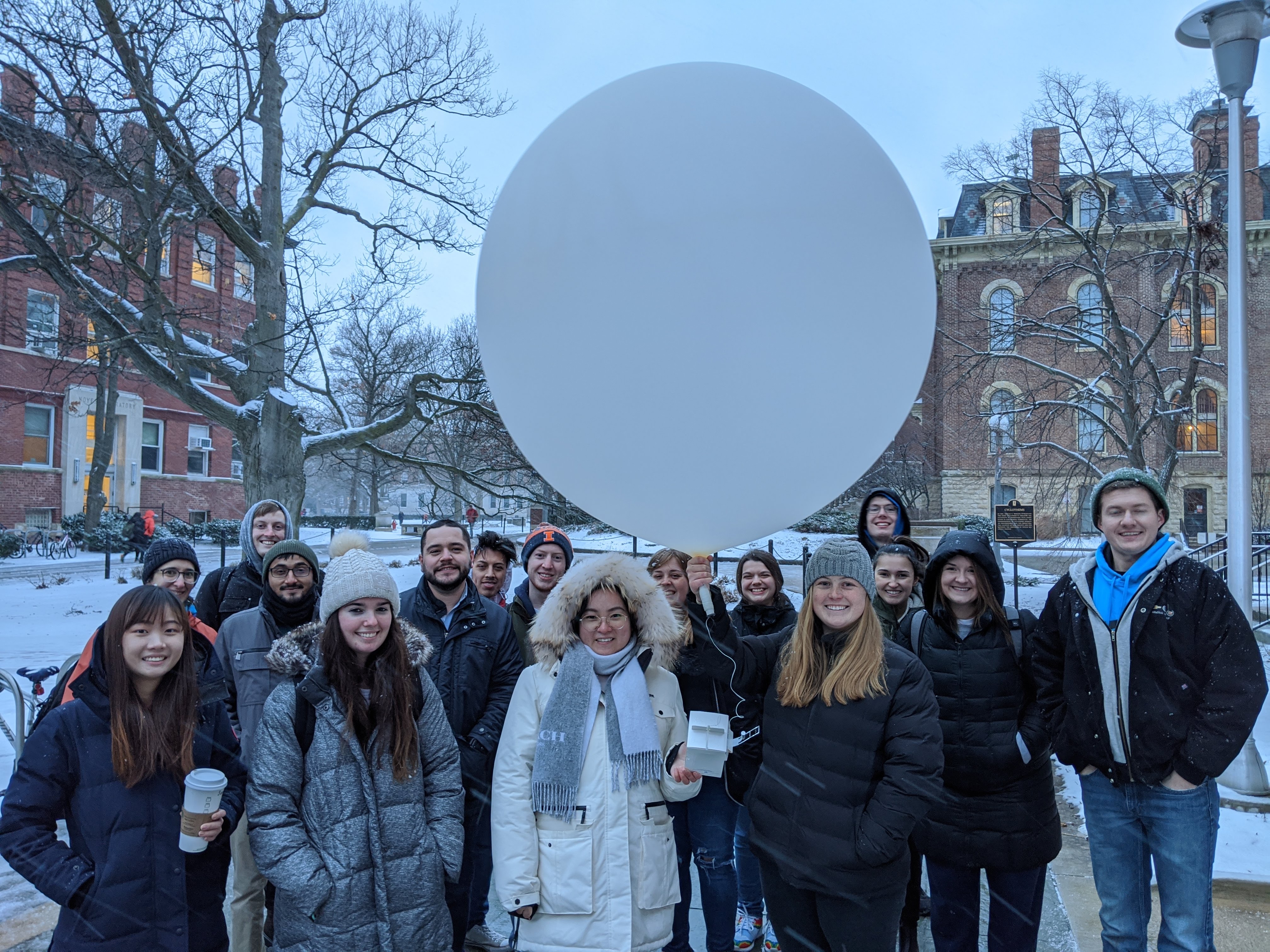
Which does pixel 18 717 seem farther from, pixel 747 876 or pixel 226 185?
pixel 226 185

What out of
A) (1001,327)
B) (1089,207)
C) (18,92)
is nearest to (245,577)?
(18,92)

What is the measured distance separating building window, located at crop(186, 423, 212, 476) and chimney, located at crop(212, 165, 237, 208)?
19.3 metres

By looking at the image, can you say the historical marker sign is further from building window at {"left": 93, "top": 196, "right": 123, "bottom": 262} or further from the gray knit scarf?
building window at {"left": 93, "top": 196, "right": 123, "bottom": 262}

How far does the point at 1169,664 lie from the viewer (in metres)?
2.24

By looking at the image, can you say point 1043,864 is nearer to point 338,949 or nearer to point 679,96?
point 338,949

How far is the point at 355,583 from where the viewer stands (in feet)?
7.52

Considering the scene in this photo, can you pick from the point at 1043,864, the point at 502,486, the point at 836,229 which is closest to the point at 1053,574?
the point at 502,486

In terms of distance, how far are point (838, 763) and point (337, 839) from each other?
4.62 feet

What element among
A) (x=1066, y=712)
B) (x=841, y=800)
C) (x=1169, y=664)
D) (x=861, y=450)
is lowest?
(x=841, y=800)

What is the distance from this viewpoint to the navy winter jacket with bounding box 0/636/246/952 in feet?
6.27

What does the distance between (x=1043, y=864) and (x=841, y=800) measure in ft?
3.35

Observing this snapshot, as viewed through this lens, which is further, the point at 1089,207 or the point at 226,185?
the point at 1089,207

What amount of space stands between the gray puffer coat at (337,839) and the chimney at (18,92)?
5.51 meters

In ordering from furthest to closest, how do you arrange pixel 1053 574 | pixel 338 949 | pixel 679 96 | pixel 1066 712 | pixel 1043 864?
pixel 1053 574, pixel 1043 864, pixel 1066 712, pixel 338 949, pixel 679 96
